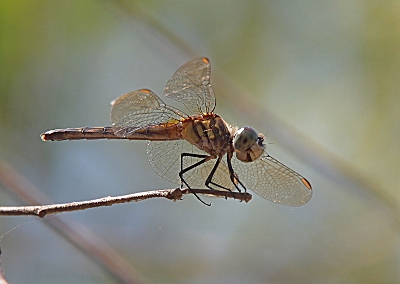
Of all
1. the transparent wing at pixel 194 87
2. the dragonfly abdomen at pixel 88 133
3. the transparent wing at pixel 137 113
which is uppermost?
the transparent wing at pixel 194 87

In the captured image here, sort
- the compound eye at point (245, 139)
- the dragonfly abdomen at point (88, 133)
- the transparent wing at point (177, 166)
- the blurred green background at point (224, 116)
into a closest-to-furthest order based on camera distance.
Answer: the compound eye at point (245, 139)
the transparent wing at point (177, 166)
the dragonfly abdomen at point (88, 133)
the blurred green background at point (224, 116)

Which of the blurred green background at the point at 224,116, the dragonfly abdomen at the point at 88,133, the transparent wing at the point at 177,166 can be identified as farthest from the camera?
the blurred green background at the point at 224,116

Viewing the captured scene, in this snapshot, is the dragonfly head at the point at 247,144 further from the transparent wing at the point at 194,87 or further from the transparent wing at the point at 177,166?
the transparent wing at the point at 194,87

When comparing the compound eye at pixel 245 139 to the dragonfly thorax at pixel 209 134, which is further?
the dragonfly thorax at pixel 209 134

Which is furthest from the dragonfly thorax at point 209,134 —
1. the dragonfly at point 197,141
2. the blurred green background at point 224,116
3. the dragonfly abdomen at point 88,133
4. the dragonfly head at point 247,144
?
the blurred green background at point 224,116

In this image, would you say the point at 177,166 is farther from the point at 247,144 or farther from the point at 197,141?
the point at 247,144

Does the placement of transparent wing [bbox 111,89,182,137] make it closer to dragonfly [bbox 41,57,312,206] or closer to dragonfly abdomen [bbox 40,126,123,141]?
dragonfly [bbox 41,57,312,206]

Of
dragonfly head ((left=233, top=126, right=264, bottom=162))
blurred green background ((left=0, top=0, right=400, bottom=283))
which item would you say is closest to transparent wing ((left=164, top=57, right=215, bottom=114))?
dragonfly head ((left=233, top=126, right=264, bottom=162))
